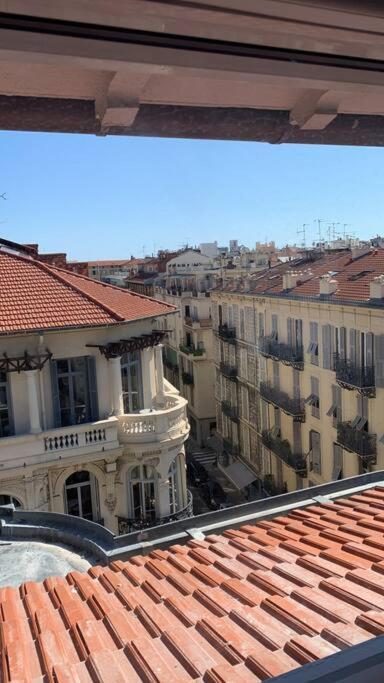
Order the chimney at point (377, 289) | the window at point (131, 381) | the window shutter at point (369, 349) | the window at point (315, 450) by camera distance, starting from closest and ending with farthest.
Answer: the window at point (131, 381)
the chimney at point (377, 289)
the window shutter at point (369, 349)
the window at point (315, 450)

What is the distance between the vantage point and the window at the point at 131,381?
52.7ft

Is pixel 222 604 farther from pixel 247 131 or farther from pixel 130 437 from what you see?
pixel 130 437

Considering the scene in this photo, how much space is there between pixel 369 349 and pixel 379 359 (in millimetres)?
616

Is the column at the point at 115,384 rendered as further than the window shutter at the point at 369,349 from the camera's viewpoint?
No

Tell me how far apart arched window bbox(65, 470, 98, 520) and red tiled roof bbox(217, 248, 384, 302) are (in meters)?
10.2

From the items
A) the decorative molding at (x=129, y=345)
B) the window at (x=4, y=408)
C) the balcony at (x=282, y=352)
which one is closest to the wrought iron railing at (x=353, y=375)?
the balcony at (x=282, y=352)

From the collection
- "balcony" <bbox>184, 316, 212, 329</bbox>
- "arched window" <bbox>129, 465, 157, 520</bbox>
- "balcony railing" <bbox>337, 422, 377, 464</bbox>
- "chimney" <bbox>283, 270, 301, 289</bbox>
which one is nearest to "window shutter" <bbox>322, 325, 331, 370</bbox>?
"balcony railing" <bbox>337, 422, 377, 464</bbox>

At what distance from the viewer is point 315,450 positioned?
22.8m

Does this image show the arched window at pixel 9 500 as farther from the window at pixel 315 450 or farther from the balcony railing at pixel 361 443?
the window at pixel 315 450

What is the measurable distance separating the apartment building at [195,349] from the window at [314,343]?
14.8 meters

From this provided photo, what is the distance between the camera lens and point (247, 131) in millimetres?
2535

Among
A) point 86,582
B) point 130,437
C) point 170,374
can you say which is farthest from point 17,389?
point 170,374

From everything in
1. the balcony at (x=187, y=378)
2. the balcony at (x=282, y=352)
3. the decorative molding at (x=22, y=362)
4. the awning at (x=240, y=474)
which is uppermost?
the decorative molding at (x=22, y=362)

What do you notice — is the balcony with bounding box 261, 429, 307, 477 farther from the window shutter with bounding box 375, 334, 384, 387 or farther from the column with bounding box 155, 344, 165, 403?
the column with bounding box 155, 344, 165, 403
